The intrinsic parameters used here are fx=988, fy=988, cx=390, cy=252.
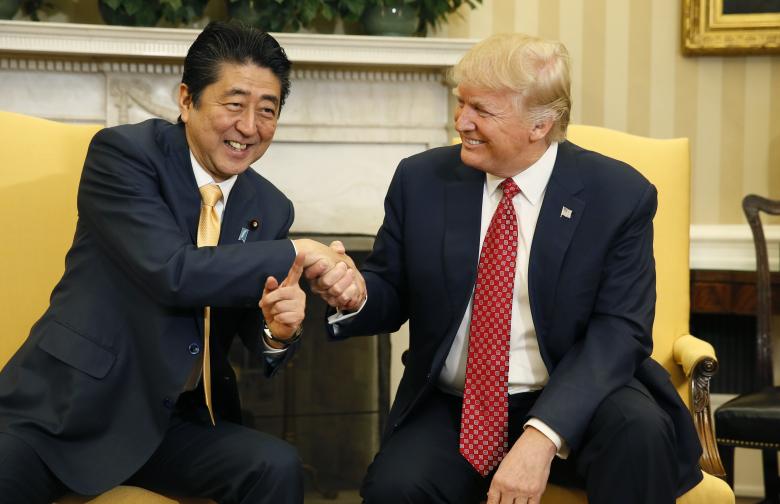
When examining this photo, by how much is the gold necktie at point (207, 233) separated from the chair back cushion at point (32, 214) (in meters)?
0.49

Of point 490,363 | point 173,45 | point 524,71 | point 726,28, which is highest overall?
point 726,28

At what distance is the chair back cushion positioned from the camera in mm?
2410

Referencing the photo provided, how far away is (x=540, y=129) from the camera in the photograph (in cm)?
220

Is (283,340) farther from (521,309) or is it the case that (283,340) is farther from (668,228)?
(668,228)

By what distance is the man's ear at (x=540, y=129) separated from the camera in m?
2.19

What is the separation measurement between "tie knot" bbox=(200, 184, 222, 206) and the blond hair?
0.60 m

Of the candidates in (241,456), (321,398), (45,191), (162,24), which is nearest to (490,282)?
(241,456)

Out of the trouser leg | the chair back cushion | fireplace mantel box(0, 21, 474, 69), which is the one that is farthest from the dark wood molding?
the trouser leg

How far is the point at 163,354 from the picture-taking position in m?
2.04

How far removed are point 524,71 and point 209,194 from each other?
2.43ft

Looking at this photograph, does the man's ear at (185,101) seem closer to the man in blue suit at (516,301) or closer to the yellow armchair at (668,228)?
the man in blue suit at (516,301)

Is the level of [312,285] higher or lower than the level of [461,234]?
lower

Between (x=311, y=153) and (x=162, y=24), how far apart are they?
26.4 inches

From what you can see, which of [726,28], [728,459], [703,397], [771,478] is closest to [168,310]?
[703,397]
